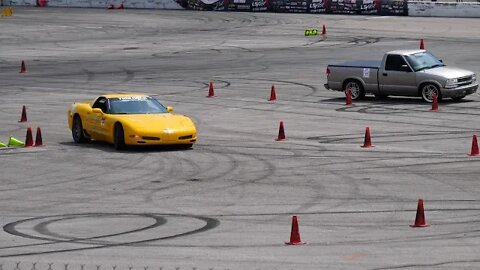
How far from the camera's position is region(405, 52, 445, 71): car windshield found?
108 feet

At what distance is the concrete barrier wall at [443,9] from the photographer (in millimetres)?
62469

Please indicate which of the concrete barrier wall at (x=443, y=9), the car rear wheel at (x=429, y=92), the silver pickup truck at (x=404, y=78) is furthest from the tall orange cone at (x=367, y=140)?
the concrete barrier wall at (x=443, y=9)

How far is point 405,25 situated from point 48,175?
131 ft

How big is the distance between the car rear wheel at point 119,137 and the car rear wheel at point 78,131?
170 cm

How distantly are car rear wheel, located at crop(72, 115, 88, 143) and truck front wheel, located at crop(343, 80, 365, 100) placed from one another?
9675 mm

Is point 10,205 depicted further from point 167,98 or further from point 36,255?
point 167,98

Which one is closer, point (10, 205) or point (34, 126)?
point (10, 205)

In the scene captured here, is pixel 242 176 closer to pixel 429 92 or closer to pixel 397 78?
pixel 429 92

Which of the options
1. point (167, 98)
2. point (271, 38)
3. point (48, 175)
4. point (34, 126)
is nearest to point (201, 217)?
point (48, 175)

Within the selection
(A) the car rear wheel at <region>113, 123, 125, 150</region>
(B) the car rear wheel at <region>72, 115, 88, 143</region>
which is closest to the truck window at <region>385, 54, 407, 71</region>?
(B) the car rear wheel at <region>72, 115, 88, 143</region>

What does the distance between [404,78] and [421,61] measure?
2.95ft

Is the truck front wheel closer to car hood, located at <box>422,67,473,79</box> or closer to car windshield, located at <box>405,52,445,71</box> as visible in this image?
car windshield, located at <box>405,52,445,71</box>

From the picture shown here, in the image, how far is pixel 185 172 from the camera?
21.5 m

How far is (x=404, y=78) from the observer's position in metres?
33.0
